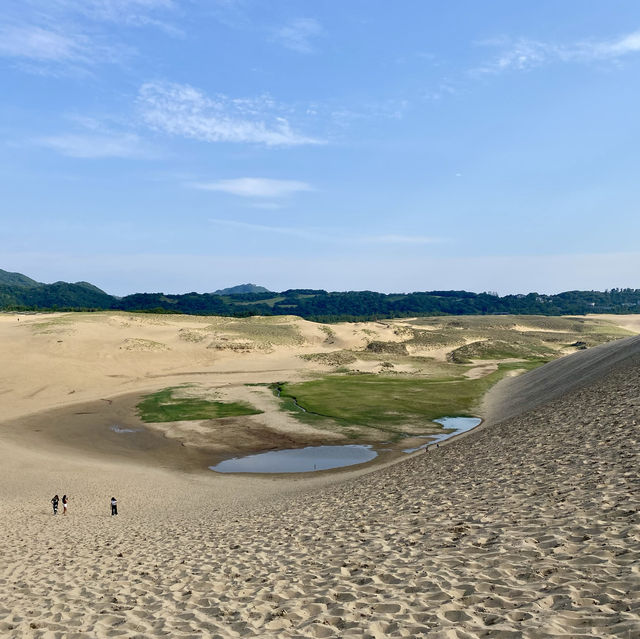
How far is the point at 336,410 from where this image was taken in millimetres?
50312

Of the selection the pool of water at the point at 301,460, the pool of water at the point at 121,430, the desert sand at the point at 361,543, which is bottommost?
the pool of water at the point at 121,430

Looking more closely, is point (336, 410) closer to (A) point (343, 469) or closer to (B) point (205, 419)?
(B) point (205, 419)

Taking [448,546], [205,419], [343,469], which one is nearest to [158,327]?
[205,419]

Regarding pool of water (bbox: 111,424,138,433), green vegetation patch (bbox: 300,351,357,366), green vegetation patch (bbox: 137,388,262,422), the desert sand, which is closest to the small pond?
the desert sand

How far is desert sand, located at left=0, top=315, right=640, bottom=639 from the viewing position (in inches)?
347

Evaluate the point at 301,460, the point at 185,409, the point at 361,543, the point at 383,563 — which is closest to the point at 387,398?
the point at 301,460

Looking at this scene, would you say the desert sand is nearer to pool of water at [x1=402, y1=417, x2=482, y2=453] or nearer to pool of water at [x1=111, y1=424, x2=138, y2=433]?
pool of water at [x1=402, y1=417, x2=482, y2=453]

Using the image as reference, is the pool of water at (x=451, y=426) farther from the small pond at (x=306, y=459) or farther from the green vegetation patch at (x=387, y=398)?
the green vegetation patch at (x=387, y=398)

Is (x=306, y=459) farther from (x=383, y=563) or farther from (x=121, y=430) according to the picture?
(x=383, y=563)

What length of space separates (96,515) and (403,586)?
19758 mm

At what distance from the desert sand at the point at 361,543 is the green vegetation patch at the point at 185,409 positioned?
1365 centimetres

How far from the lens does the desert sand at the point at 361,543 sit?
8.80 metres

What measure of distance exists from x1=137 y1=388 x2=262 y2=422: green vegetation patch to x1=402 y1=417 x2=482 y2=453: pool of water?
1825 cm

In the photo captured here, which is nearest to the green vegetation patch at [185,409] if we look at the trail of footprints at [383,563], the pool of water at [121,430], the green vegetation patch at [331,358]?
the pool of water at [121,430]
